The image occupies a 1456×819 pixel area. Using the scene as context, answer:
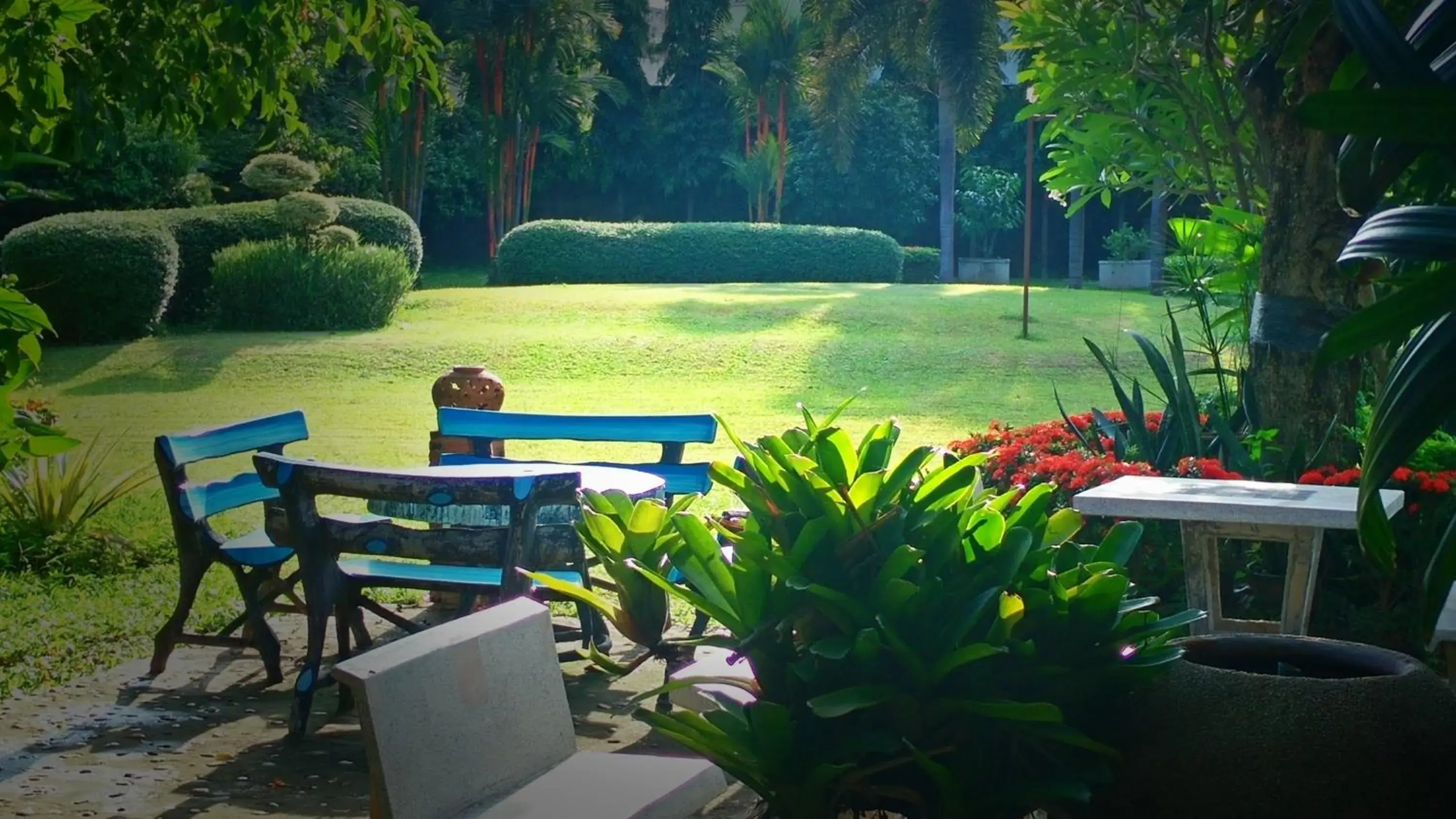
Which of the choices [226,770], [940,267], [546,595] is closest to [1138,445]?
[546,595]

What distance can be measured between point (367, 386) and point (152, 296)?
2042 mm

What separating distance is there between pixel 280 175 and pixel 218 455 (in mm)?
7858

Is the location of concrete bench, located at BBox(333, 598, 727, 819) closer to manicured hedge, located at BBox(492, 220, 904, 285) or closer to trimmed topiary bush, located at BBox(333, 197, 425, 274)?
trimmed topiary bush, located at BBox(333, 197, 425, 274)

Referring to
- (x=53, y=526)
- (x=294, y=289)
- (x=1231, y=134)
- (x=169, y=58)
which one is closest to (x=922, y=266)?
(x=294, y=289)

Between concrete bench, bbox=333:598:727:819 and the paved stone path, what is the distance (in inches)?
33.1

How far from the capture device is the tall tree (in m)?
4.16

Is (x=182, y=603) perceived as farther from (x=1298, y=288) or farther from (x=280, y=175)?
(x=280, y=175)

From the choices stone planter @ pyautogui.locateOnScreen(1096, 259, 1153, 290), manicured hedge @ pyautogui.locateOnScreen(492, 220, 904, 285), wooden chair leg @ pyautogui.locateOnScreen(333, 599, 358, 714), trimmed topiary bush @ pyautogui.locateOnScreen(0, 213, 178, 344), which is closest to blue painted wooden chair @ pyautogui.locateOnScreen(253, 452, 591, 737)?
wooden chair leg @ pyautogui.locateOnScreen(333, 599, 358, 714)

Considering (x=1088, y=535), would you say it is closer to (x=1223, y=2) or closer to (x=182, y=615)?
(x=1223, y=2)

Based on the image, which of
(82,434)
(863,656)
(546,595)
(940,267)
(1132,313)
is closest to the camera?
(863,656)

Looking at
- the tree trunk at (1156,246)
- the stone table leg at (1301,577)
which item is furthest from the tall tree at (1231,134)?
the tree trunk at (1156,246)

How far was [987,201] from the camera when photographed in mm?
13344

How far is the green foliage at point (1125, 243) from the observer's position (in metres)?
12.6

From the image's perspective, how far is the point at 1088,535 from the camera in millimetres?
3809
